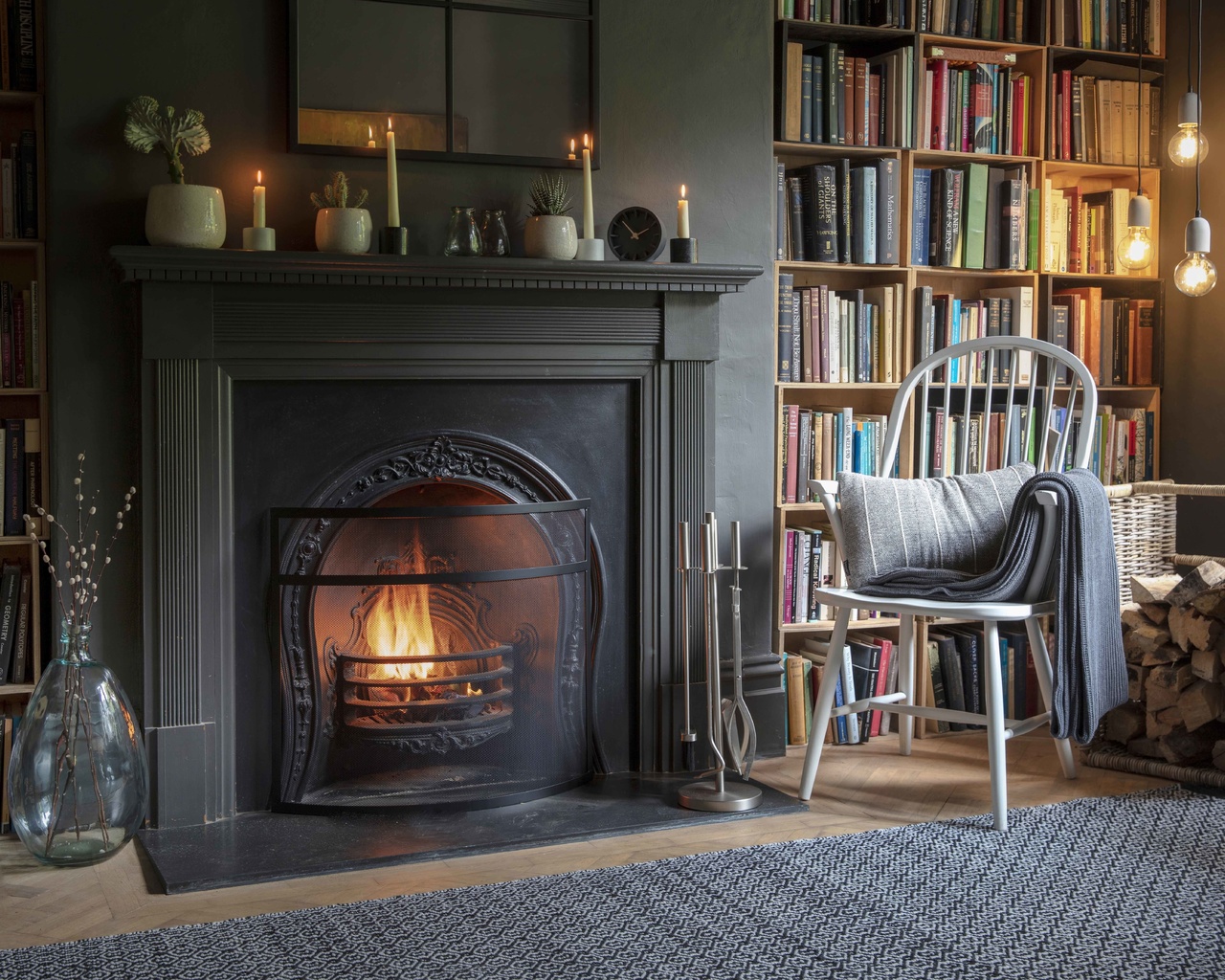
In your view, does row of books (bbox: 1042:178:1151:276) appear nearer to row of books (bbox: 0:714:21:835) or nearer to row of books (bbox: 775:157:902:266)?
row of books (bbox: 775:157:902:266)

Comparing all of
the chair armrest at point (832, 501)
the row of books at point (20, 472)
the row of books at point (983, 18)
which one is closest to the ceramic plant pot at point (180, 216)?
the row of books at point (20, 472)

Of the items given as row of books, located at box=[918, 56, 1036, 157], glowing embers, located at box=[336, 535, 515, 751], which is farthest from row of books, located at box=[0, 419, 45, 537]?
row of books, located at box=[918, 56, 1036, 157]

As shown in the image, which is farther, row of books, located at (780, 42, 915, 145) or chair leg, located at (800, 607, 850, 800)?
row of books, located at (780, 42, 915, 145)

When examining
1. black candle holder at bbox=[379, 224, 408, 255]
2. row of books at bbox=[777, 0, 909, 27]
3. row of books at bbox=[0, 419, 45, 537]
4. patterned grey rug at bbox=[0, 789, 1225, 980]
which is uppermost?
row of books at bbox=[777, 0, 909, 27]

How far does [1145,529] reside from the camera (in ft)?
11.2

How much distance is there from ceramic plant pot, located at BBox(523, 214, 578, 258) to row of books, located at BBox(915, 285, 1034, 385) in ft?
3.56

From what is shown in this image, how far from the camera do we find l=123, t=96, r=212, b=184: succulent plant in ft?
8.54

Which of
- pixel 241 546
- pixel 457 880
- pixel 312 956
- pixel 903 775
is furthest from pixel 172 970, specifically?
pixel 903 775

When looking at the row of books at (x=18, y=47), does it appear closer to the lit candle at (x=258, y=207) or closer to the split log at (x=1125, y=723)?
the lit candle at (x=258, y=207)

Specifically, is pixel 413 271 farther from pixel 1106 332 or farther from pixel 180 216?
pixel 1106 332

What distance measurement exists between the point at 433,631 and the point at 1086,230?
219cm

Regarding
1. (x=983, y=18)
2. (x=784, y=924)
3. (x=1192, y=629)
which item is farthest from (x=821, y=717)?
(x=983, y=18)

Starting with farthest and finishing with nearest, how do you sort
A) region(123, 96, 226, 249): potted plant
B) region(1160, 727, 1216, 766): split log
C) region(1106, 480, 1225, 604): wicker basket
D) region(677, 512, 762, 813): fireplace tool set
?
region(1106, 480, 1225, 604): wicker basket → region(1160, 727, 1216, 766): split log → region(677, 512, 762, 813): fireplace tool set → region(123, 96, 226, 249): potted plant

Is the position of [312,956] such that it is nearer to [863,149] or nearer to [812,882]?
[812,882]
